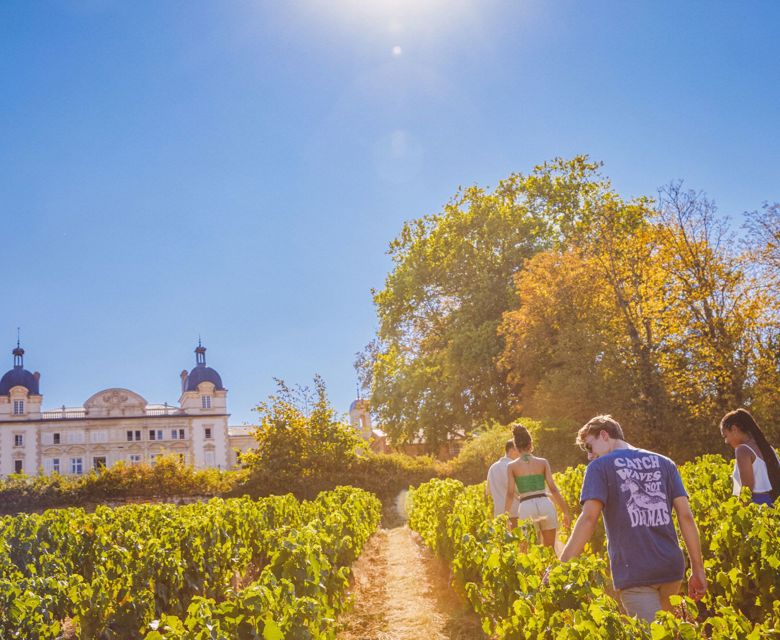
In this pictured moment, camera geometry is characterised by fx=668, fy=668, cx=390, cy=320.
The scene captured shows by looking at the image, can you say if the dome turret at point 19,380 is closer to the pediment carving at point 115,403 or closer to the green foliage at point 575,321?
the pediment carving at point 115,403

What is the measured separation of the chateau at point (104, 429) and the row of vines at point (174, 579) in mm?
50872

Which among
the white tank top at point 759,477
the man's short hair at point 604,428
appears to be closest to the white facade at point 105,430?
the white tank top at point 759,477

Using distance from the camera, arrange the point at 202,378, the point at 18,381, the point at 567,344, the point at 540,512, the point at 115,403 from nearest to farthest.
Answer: the point at 540,512, the point at 567,344, the point at 115,403, the point at 18,381, the point at 202,378

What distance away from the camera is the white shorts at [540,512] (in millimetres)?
6871

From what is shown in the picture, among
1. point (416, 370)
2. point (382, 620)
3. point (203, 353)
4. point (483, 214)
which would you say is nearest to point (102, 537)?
point (382, 620)

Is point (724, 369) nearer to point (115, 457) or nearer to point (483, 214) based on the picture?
point (483, 214)

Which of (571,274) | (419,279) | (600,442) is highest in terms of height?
(419,279)

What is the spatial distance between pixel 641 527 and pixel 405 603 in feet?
19.9

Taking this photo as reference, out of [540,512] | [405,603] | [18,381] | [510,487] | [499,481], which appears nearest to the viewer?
[540,512]

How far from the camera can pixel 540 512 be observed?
688 cm

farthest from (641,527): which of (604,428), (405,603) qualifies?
(405,603)

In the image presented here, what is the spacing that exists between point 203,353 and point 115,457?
1569cm

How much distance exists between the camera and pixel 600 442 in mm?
4105

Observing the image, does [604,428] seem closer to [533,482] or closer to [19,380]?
[533,482]
